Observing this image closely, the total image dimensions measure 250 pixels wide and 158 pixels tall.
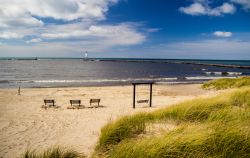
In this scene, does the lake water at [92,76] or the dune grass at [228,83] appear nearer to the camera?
the dune grass at [228,83]

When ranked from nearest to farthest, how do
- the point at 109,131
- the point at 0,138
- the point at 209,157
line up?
the point at 209,157 → the point at 109,131 → the point at 0,138

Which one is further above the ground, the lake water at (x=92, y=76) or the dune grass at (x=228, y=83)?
the dune grass at (x=228, y=83)

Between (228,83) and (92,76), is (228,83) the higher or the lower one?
the higher one

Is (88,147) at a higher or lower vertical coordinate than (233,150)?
lower

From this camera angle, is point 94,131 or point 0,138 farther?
point 94,131

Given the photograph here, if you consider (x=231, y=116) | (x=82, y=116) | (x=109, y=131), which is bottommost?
(x=82, y=116)

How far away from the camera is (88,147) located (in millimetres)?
6820

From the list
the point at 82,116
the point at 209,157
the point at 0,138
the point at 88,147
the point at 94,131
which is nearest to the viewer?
the point at 209,157

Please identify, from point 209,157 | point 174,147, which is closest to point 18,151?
point 174,147

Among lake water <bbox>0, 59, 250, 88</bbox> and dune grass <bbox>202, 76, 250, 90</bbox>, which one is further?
lake water <bbox>0, 59, 250, 88</bbox>

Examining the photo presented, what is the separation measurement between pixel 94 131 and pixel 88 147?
1924 mm

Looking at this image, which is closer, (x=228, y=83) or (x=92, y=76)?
(x=228, y=83)

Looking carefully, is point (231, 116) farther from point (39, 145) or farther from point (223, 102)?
point (39, 145)

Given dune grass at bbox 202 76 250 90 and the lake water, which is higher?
dune grass at bbox 202 76 250 90
